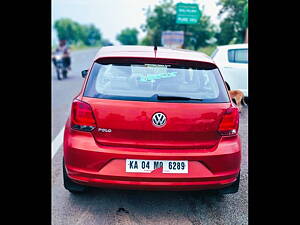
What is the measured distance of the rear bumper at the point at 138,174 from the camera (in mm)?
3141

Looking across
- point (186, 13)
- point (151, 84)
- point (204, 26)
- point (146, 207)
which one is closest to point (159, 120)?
point (151, 84)

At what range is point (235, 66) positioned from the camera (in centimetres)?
905

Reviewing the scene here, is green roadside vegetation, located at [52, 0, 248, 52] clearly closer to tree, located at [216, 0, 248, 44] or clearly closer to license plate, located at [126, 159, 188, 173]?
tree, located at [216, 0, 248, 44]

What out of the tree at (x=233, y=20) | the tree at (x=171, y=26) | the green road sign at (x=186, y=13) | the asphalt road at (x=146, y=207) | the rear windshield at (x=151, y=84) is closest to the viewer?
the rear windshield at (x=151, y=84)

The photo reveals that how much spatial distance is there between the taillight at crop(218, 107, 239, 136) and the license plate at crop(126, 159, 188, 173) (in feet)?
1.60

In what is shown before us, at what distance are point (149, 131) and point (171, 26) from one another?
23.1 meters

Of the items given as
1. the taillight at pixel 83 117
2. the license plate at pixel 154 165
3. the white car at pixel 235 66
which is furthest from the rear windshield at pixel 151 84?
the white car at pixel 235 66

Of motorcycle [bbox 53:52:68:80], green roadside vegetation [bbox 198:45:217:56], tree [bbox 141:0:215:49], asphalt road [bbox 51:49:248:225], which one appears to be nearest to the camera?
asphalt road [bbox 51:49:248:225]

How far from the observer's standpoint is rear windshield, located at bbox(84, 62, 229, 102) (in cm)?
326

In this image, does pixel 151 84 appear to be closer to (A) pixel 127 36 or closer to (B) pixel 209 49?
(B) pixel 209 49

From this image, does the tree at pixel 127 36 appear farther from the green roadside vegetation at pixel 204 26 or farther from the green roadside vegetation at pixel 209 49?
the green roadside vegetation at pixel 209 49

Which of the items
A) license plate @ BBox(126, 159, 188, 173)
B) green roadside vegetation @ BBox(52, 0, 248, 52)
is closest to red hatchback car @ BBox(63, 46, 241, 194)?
license plate @ BBox(126, 159, 188, 173)
